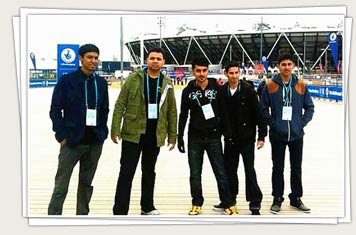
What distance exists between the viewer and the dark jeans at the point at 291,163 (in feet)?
15.2

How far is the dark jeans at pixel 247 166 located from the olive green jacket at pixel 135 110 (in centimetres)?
76

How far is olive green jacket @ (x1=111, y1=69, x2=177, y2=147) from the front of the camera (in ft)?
13.8

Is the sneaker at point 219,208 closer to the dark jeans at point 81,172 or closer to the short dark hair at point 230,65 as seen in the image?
the dark jeans at point 81,172

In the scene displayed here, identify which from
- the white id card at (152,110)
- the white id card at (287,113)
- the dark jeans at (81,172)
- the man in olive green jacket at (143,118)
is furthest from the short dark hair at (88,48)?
the white id card at (287,113)

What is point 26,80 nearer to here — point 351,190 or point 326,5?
point 326,5

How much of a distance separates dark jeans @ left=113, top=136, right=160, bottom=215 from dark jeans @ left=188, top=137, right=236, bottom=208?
37 centimetres

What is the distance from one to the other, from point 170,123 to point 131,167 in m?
0.58

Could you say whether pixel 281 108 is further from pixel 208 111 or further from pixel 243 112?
pixel 208 111

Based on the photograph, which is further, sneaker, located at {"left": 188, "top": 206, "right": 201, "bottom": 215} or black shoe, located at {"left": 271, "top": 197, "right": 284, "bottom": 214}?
black shoe, located at {"left": 271, "top": 197, "right": 284, "bottom": 214}

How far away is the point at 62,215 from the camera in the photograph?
4305 millimetres

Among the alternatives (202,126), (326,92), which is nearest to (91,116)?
(202,126)

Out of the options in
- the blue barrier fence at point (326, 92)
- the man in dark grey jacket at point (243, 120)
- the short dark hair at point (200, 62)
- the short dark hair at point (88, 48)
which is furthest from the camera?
the blue barrier fence at point (326, 92)

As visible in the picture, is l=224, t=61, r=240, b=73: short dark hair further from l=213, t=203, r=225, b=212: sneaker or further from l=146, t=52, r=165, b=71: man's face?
l=213, t=203, r=225, b=212: sneaker

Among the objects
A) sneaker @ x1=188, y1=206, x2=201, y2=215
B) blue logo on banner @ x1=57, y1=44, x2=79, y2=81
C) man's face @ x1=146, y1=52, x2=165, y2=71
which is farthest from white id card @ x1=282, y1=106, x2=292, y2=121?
blue logo on banner @ x1=57, y1=44, x2=79, y2=81
